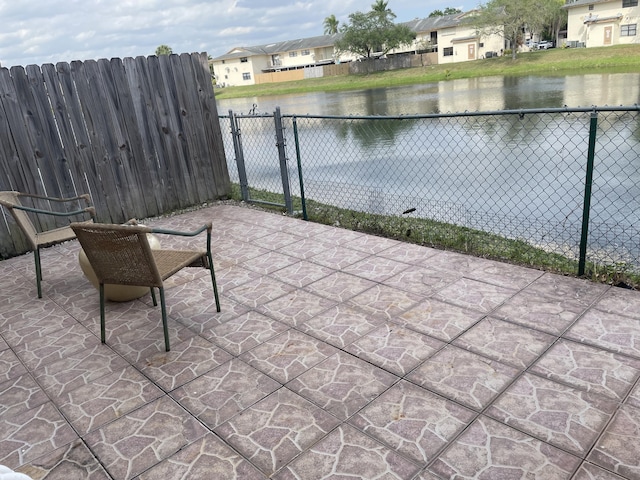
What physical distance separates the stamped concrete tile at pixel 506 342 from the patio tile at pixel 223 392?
3.85 feet

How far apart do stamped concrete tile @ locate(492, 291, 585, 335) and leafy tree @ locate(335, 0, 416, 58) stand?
56.2 meters

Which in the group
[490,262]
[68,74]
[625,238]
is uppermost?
[68,74]

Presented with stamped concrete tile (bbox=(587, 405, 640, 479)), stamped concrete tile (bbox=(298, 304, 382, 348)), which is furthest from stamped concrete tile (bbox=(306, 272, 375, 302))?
stamped concrete tile (bbox=(587, 405, 640, 479))

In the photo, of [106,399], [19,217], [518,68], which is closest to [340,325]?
[106,399]

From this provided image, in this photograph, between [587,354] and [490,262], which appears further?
[490,262]

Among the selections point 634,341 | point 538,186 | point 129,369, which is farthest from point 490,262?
point 538,186

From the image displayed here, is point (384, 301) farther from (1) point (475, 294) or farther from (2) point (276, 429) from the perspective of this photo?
(2) point (276, 429)

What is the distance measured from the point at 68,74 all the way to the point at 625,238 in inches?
249

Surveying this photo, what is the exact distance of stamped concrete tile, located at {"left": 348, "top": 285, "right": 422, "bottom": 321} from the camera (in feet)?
10.9

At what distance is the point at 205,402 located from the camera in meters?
2.53

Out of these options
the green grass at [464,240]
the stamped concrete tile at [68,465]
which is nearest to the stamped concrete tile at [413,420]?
the stamped concrete tile at [68,465]

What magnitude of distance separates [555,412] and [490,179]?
19.9 feet

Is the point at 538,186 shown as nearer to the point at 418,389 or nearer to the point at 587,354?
the point at 587,354

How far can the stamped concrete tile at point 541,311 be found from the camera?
3.00m
